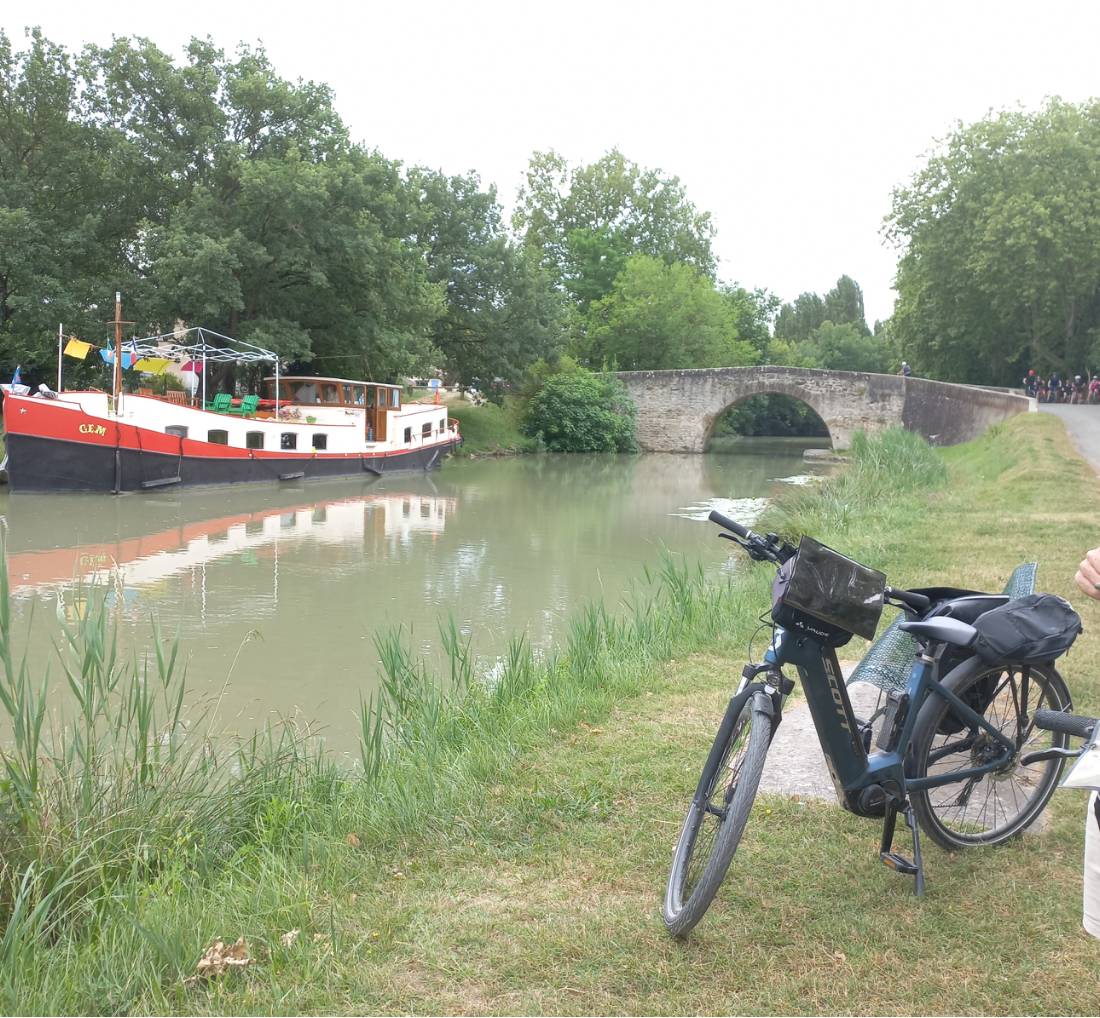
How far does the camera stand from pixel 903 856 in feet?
10.1

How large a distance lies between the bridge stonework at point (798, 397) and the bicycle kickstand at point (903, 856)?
97.6 feet

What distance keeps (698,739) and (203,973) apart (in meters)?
2.24

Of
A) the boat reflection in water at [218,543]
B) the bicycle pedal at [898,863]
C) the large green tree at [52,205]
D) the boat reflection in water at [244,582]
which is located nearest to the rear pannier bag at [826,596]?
the bicycle pedal at [898,863]

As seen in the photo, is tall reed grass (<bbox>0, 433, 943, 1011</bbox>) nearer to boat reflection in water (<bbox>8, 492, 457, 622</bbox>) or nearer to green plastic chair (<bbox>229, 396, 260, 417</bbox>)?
boat reflection in water (<bbox>8, 492, 457, 622</bbox>)

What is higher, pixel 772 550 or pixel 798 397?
pixel 798 397

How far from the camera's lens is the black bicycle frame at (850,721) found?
2.79 m

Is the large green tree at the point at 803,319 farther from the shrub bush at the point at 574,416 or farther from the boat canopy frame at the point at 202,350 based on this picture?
the boat canopy frame at the point at 202,350

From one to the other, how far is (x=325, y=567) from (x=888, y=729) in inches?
376

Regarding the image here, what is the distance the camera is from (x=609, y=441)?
128 ft

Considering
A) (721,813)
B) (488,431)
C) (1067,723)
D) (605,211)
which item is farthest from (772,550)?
(605,211)

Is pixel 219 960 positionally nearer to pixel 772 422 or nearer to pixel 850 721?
pixel 850 721

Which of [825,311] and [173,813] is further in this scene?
[825,311]

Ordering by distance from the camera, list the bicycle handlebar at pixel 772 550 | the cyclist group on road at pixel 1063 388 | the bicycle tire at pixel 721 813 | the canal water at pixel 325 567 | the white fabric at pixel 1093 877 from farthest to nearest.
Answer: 1. the cyclist group on road at pixel 1063 388
2. the canal water at pixel 325 567
3. the bicycle handlebar at pixel 772 550
4. the bicycle tire at pixel 721 813
5. the white fabric at pixel 1093 877

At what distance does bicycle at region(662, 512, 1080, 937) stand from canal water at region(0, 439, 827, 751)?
117 inches
